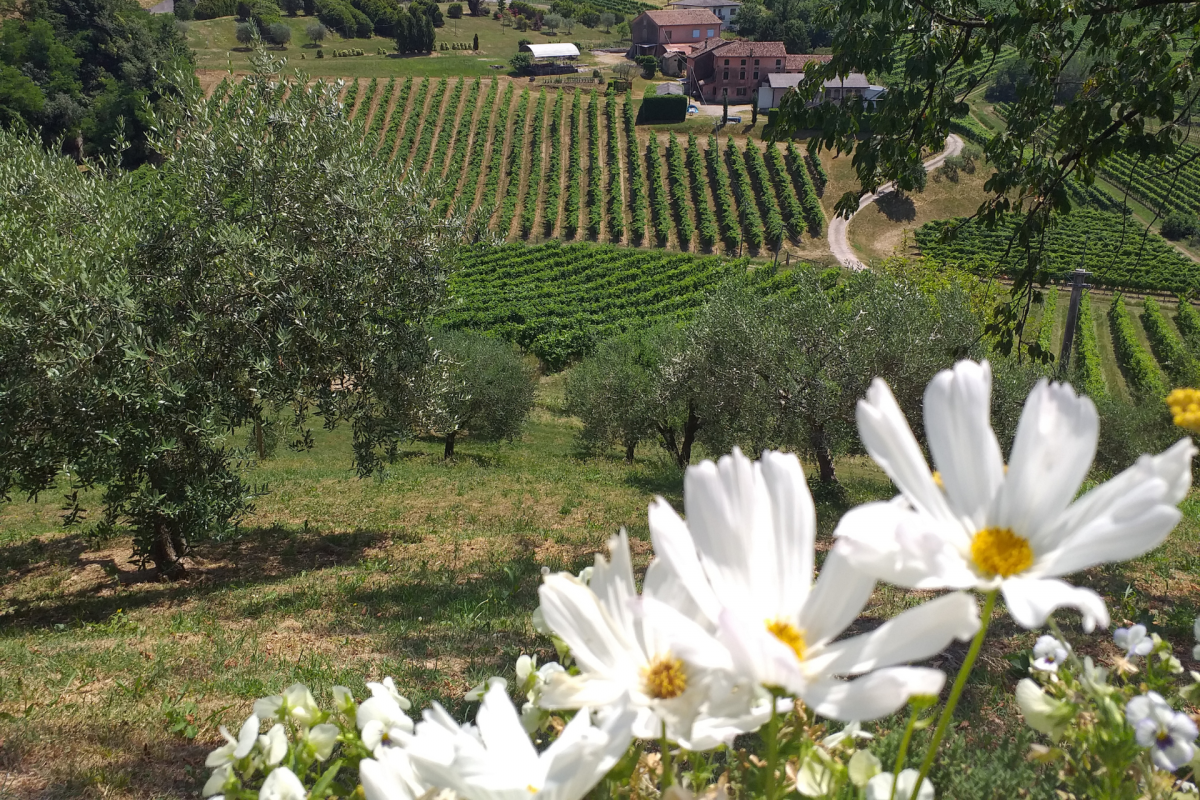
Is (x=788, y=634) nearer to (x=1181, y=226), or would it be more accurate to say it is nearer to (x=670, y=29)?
(x=1181, y=226)

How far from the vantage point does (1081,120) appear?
5551 mm

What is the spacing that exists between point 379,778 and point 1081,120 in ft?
20.7

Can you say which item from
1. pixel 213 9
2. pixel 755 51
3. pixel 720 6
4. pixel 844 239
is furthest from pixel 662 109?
pixel 213 9

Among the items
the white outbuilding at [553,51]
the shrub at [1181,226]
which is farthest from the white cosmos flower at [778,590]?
the white outbuilding at [553,51]

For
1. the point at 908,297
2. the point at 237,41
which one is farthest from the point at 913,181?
the point at 237,41

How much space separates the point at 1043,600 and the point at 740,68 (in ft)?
293

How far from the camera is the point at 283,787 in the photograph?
3.23 ft

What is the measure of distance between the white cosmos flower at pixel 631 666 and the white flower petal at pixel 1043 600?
25cm

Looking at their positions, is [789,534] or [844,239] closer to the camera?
[789,534]

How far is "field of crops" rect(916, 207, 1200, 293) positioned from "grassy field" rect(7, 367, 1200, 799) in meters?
41.2

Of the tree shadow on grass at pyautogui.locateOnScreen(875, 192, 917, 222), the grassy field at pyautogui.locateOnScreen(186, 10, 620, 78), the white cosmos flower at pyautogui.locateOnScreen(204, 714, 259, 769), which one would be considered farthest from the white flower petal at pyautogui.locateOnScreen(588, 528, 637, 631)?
the grassy field at pyautogui.locateOnScreen(186, 10, 620, 78)

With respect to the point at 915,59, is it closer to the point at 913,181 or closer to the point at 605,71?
the point at 913,181

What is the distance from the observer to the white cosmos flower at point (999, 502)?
28.0 inches

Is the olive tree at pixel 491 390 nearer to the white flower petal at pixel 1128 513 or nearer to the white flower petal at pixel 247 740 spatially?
the white flower petal at pixel 247 740
